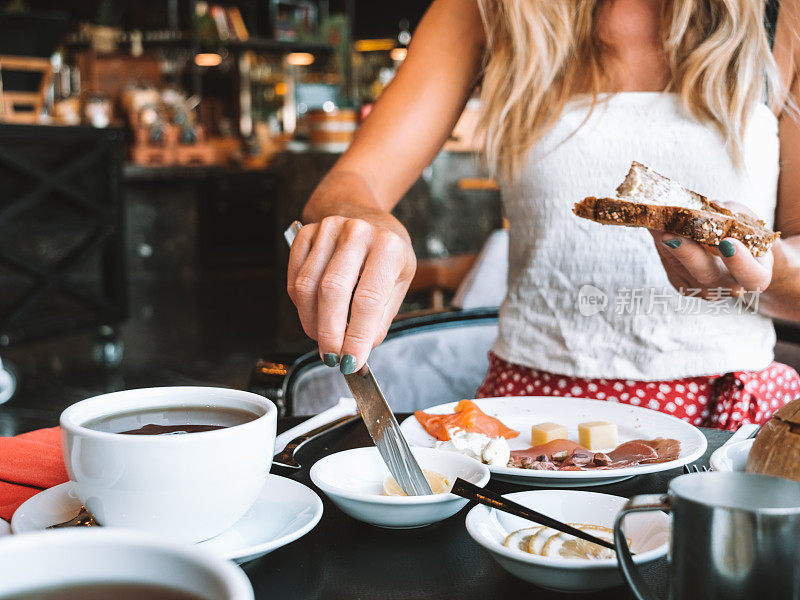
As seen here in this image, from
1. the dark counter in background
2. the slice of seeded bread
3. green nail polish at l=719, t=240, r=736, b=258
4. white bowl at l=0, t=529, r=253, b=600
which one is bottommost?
the dark counter in background

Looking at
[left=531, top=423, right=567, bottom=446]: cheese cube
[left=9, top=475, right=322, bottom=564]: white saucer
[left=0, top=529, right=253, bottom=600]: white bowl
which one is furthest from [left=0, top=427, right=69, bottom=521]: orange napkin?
[left=531, top=423, right=567, bottom=446]: cheese cube

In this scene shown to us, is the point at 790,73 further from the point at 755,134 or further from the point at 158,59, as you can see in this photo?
the point at 158,59

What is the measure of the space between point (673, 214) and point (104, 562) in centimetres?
83

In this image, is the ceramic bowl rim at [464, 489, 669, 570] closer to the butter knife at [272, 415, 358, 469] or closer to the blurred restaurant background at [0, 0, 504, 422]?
the butter knife at [272, 415, 358, 469]

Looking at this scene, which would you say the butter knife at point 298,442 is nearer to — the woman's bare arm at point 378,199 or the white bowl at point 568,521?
the woman's bare arm at point 378,199

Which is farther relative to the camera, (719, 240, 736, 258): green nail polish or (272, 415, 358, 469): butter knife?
(719, 240, 736, 258): green nail polish

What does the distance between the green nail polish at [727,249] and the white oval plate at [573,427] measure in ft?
0.64

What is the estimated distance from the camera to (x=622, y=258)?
4.31ft

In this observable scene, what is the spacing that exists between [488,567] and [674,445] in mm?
341

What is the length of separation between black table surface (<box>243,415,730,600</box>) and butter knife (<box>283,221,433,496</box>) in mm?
44

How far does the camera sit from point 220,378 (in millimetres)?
4227

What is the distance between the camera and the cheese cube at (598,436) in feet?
2.86

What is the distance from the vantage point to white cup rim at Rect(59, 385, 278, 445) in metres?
0.53

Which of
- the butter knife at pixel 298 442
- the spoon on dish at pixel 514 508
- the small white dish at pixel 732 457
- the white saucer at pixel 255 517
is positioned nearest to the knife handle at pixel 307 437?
the butter knife at pixel 298 442
